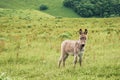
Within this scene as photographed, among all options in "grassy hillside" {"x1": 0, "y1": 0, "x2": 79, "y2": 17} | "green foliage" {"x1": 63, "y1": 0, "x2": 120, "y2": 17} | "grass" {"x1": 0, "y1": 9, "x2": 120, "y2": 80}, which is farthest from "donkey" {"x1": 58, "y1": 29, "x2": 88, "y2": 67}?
"green foliage" {"x1": 63, "y1": 0, "x2": 120, "y2": 17}

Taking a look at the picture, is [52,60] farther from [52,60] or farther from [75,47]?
[75,47]

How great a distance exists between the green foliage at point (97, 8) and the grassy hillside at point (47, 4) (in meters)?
3.30

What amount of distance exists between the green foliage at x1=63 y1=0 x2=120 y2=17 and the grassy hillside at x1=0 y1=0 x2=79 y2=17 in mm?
3303

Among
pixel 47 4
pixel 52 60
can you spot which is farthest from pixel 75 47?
pixel 47 4

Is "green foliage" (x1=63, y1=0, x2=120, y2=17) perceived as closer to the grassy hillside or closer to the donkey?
the grassy hillside

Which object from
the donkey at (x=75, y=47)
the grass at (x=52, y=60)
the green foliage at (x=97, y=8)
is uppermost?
the green foliage at (x=97, y=8)

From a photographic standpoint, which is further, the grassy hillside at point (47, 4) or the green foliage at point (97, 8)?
the green foliage at point (97, 8)

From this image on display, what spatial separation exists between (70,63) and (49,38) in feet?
36.8

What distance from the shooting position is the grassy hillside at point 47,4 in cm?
12562

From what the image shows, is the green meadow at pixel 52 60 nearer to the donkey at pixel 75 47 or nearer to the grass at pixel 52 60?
the grass at pixel 52 60

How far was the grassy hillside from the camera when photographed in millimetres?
125625

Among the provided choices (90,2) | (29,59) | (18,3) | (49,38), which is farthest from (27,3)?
(29,59)

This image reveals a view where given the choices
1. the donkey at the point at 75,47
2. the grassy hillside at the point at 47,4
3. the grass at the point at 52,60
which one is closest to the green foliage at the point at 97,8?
the grassy hillside at the point at 47,4

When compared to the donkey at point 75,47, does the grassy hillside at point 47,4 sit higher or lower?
higher
